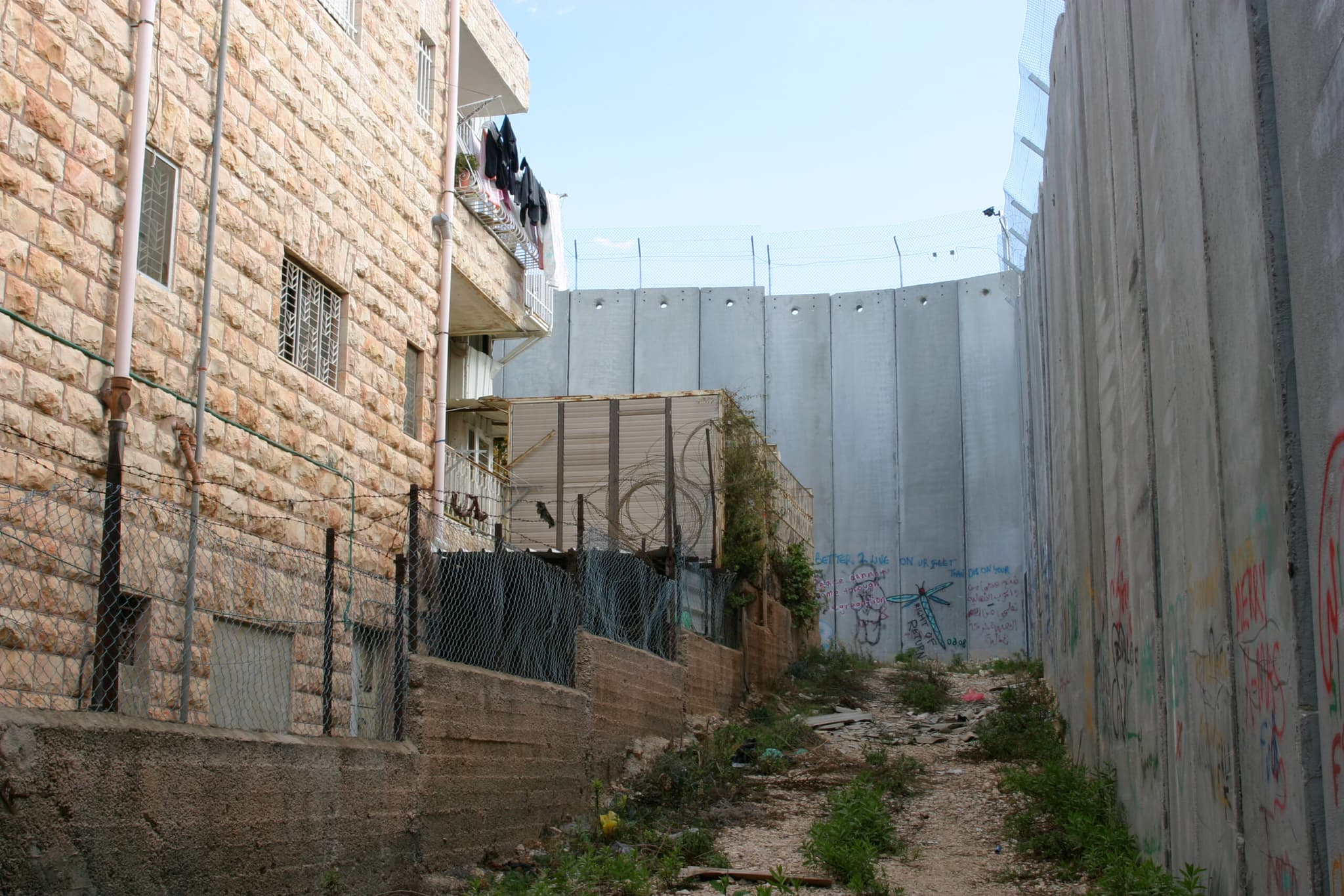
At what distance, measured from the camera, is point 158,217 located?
985 centimetres

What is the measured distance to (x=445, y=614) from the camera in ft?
31.2

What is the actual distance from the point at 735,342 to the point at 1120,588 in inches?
1072

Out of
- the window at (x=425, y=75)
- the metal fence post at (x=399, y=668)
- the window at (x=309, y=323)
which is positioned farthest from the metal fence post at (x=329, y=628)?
the window at (x=425, y=75)

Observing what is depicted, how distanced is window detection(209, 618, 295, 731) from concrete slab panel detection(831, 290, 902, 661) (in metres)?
25.1

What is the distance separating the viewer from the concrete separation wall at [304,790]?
5477mm

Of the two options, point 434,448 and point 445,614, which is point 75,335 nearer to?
point 445,614

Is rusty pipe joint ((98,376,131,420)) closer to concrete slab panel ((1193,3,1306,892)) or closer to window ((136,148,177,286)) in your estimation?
window ((136,148,177,286))

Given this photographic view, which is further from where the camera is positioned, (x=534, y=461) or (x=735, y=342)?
(x=735, y=342)

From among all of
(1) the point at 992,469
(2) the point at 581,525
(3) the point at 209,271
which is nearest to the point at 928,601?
(1) the point at 992,469

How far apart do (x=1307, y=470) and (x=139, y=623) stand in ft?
25.0

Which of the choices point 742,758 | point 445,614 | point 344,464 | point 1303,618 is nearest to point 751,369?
point 742,758

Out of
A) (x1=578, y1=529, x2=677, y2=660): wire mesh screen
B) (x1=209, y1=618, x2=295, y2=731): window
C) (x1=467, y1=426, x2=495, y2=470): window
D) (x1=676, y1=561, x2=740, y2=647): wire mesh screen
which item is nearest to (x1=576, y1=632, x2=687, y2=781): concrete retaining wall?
(x1=578, y1=529, x2=677, y2=660): wire mesh screen

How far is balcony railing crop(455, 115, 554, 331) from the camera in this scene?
16719 mm

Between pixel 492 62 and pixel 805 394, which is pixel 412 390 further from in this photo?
pixel 805 394
